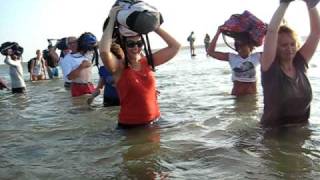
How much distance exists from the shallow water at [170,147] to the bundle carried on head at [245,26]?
3.74 ft

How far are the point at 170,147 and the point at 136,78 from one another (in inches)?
35.1

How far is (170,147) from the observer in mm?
5684

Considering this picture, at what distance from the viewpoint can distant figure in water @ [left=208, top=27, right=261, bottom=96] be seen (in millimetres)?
8039

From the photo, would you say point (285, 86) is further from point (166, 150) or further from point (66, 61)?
point (66, 61)

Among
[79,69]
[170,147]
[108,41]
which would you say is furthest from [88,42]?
[170,147]

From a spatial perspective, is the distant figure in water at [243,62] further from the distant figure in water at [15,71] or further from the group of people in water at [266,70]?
the distant figure in water at [15,71]

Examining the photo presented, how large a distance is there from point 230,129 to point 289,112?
3.83 feet

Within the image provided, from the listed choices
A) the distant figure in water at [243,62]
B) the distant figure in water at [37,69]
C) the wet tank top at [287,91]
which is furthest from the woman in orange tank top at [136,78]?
the distant figure in water at [37,69]

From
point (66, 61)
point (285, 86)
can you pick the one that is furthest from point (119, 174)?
point (66, 61)

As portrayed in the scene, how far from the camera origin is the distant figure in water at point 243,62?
804 cm

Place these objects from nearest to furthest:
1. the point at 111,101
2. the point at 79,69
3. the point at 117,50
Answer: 1. the point at 117,50
2. the point at 111,101
3. the point at 79,69

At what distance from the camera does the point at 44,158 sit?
18.7 ft

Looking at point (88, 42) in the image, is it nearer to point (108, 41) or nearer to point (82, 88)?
point (82, 88)

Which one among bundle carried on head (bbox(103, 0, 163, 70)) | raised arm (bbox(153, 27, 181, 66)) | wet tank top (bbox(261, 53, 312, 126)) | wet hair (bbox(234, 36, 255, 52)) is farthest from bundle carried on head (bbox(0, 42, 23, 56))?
wet tank top (bbox(261, 53, 312, 126))
